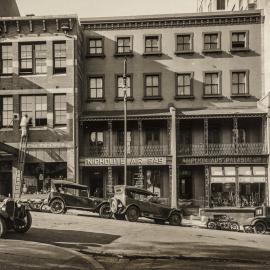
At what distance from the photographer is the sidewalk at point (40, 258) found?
12341 millimetres

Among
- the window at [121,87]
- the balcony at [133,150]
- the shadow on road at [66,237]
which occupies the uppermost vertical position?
the window at [121,87]

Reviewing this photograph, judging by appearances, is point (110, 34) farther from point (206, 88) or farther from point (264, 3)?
point (264, 3)

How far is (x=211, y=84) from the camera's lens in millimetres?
36469

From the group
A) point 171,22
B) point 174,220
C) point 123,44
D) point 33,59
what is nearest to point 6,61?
point 33,59

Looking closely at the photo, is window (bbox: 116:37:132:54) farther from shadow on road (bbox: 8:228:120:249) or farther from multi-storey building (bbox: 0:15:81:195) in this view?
shadow on road (bbox: 8:228:120:249)

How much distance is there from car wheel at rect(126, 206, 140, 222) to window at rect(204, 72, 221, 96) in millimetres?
13367

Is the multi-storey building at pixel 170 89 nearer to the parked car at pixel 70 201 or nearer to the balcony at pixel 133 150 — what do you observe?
the balcony at pixel 133 150

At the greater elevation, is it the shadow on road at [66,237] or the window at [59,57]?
the window at [59,57]

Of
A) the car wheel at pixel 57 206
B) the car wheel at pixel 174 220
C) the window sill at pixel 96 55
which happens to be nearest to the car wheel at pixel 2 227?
the car wheel at pixel 57 206

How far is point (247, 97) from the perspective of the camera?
118ft

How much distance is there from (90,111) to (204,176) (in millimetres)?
8693

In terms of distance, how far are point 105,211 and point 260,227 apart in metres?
7.54

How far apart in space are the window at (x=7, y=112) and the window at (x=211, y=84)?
42.0 ft

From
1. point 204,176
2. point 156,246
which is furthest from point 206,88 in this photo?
point 156,246
